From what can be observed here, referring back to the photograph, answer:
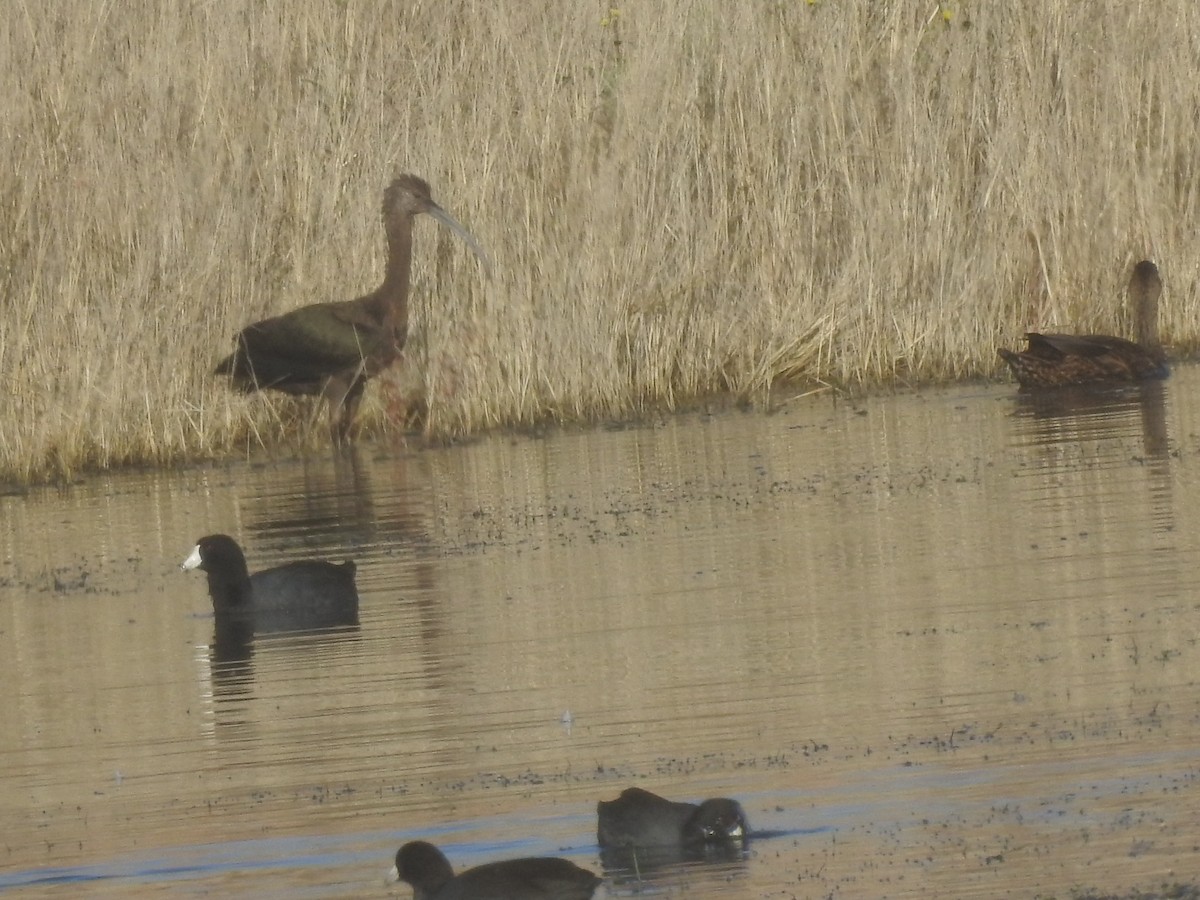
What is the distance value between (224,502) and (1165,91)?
21.6 feet

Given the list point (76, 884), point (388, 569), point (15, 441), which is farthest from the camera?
point (15, 441)

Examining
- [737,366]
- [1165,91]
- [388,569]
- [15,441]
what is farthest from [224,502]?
[1165,91]

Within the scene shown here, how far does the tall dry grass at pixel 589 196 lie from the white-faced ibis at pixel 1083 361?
32.2 inches

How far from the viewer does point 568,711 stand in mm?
6844

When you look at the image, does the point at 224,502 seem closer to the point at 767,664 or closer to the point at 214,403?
the point at 214,403

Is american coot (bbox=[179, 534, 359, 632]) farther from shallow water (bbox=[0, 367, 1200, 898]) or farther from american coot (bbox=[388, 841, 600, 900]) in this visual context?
american coot (bbox=[388, 841, 600, 900])

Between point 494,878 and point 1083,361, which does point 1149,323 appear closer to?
point 1083,361

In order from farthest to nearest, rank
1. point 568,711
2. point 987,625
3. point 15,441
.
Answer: point 15,441 < point 987,625 < point 568,711

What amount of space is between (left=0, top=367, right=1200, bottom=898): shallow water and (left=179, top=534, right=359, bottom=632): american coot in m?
0.15

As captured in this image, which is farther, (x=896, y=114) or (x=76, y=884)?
(x=896, y=114)

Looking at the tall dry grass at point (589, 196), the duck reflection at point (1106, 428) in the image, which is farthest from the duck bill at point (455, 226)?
the duck reflection at point (1106, 428)

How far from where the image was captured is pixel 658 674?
725 cm

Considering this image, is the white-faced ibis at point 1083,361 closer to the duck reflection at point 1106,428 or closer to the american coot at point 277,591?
the duck reflection at point 1106,428

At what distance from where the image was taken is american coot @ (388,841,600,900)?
490 centimetres
